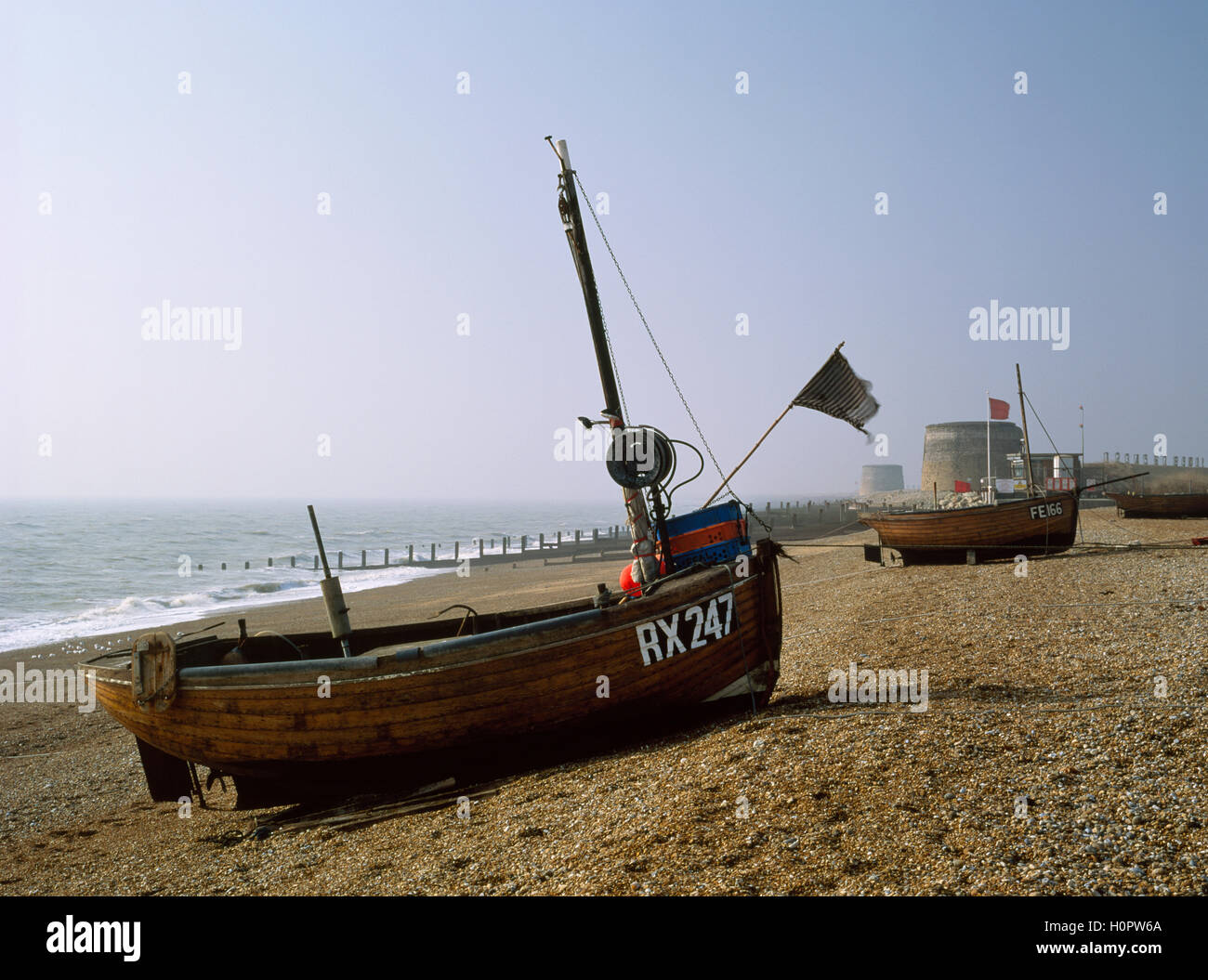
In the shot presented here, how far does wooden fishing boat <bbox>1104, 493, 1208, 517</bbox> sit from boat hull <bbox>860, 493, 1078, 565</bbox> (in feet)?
43.7

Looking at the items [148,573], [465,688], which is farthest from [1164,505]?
[148,573]

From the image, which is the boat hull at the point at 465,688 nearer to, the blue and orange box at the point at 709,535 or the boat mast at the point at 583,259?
the blue and orange box at the point at 709,535

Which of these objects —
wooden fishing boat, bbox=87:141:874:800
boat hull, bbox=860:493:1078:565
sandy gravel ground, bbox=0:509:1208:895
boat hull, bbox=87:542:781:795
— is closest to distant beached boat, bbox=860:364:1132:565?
boat hull, bbox=860:493:1078:565

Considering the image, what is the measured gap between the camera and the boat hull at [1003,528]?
21672mm

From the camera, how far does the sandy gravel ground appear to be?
173 inches

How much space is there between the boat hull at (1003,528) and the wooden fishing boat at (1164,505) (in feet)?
43.7

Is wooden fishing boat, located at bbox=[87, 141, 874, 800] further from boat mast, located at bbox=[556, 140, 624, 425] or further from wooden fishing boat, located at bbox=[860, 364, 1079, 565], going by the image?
wooden fishing boat, located at bbox=[860, 364, 1079, 565]

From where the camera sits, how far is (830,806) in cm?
523

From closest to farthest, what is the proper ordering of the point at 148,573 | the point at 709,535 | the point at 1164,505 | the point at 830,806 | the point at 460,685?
the point at 830,806, the point at 460,685, the point at 709,535, the point at 1164,505, the point at 148,573

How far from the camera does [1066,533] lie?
21953 millimetres

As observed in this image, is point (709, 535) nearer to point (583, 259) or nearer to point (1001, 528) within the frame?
point (583, 259)

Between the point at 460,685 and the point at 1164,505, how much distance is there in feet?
124

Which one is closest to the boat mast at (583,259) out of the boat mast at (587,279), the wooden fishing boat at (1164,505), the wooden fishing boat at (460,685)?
Result: the boat mast at (587,279)
